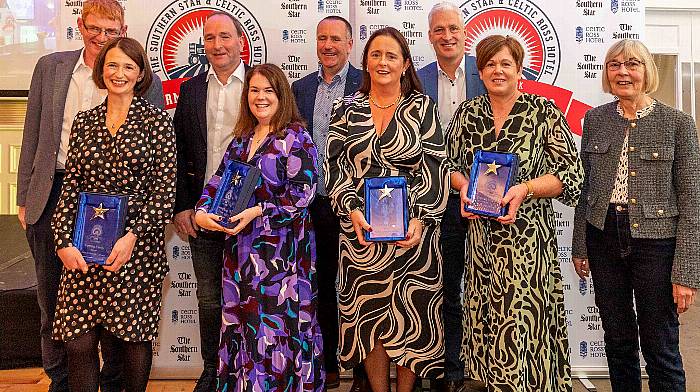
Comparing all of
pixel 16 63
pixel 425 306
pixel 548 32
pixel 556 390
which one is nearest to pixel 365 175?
pixel 425 306

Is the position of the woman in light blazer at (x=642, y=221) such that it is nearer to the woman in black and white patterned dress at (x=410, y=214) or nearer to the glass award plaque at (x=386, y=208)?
the woman in black and white patterned dress at (x=410, y=214)

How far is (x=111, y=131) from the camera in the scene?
270 centimetres

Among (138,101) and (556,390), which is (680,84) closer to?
(556,390)

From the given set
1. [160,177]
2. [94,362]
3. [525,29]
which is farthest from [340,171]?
[525,29]

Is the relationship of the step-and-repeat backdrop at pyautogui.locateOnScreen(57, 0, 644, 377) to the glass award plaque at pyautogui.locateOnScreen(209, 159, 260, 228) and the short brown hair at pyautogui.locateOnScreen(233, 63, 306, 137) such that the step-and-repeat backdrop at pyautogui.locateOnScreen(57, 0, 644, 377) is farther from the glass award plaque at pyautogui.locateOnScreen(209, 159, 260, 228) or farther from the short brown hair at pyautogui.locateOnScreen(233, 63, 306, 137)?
the glass award plaque at pyautogui.locateOnScreen(209, 159, 260, 228)

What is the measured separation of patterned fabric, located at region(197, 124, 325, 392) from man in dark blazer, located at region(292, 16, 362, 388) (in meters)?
0.57

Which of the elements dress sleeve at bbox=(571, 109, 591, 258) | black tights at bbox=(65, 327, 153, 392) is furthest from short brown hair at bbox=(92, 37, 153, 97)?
dress sleeve at bbox=(571, 109, 591, 258)

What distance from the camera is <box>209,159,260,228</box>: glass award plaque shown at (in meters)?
2.72

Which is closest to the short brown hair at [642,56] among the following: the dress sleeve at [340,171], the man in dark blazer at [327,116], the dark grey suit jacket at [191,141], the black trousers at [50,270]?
the dress sleeve at [340,171]

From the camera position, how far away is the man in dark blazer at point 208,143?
327 cm

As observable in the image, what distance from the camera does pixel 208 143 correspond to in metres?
3.30

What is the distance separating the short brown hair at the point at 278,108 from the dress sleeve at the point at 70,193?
0.69 metres

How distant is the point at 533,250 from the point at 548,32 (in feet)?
5.86

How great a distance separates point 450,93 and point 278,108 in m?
1.08
